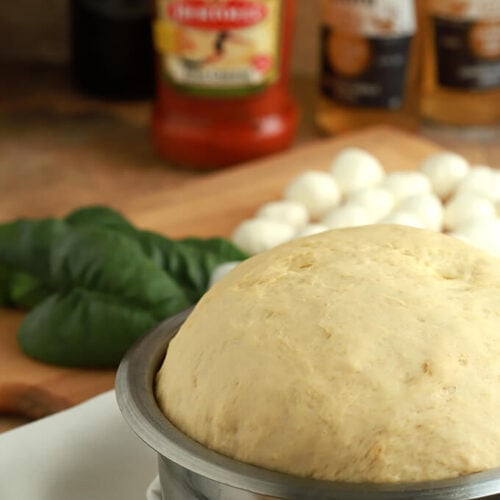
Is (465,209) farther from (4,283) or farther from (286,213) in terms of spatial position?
(4,283)

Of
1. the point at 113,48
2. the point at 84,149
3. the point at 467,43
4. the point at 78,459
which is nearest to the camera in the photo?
the point at 78,459

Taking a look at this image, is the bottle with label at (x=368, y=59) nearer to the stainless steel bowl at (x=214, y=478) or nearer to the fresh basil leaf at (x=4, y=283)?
the fresh basil leaf at (x=4, y=283)

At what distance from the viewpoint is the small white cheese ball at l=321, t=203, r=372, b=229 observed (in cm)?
140

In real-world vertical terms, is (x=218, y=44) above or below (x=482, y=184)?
above

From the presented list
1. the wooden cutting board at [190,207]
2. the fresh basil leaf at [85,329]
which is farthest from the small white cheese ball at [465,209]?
the fresh basil leaf at [85,329]

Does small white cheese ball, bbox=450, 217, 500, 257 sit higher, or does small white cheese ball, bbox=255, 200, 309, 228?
small white cheese ball, bbox=450, 217, 500, 257

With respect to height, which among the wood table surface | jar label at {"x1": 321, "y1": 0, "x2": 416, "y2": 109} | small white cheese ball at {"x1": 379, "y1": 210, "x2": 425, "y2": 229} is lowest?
the wood table surface

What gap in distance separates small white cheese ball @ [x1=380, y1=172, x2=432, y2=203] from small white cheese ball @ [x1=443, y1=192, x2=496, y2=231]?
6 cm

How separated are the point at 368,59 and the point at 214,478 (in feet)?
4.00

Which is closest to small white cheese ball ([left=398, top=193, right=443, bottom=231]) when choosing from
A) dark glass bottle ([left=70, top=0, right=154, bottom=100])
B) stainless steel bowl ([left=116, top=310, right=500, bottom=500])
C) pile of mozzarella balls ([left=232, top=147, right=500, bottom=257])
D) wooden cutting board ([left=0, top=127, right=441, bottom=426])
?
pile of mozzarella balls ([left=232, top=147, right=500, bottom=257])

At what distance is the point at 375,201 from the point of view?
4.75 ft

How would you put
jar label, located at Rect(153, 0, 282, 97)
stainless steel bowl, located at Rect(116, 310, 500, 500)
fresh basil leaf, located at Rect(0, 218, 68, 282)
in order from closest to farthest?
1. stainless steel bowl, located at Rect(116, 310, 500, 500)
2. fresh basil leaf, located at Rect(0, 218, 68, 282)
3. jar label, located at Rect(153, 0, 282, 97)

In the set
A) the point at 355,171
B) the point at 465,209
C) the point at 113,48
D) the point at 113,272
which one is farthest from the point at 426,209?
the point at 113,48

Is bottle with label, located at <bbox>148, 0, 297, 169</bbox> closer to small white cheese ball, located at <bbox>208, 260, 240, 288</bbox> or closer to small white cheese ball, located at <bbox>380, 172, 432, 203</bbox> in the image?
small white cheese ball, located at <bbox>380, 172, 432, 203</bbox>
